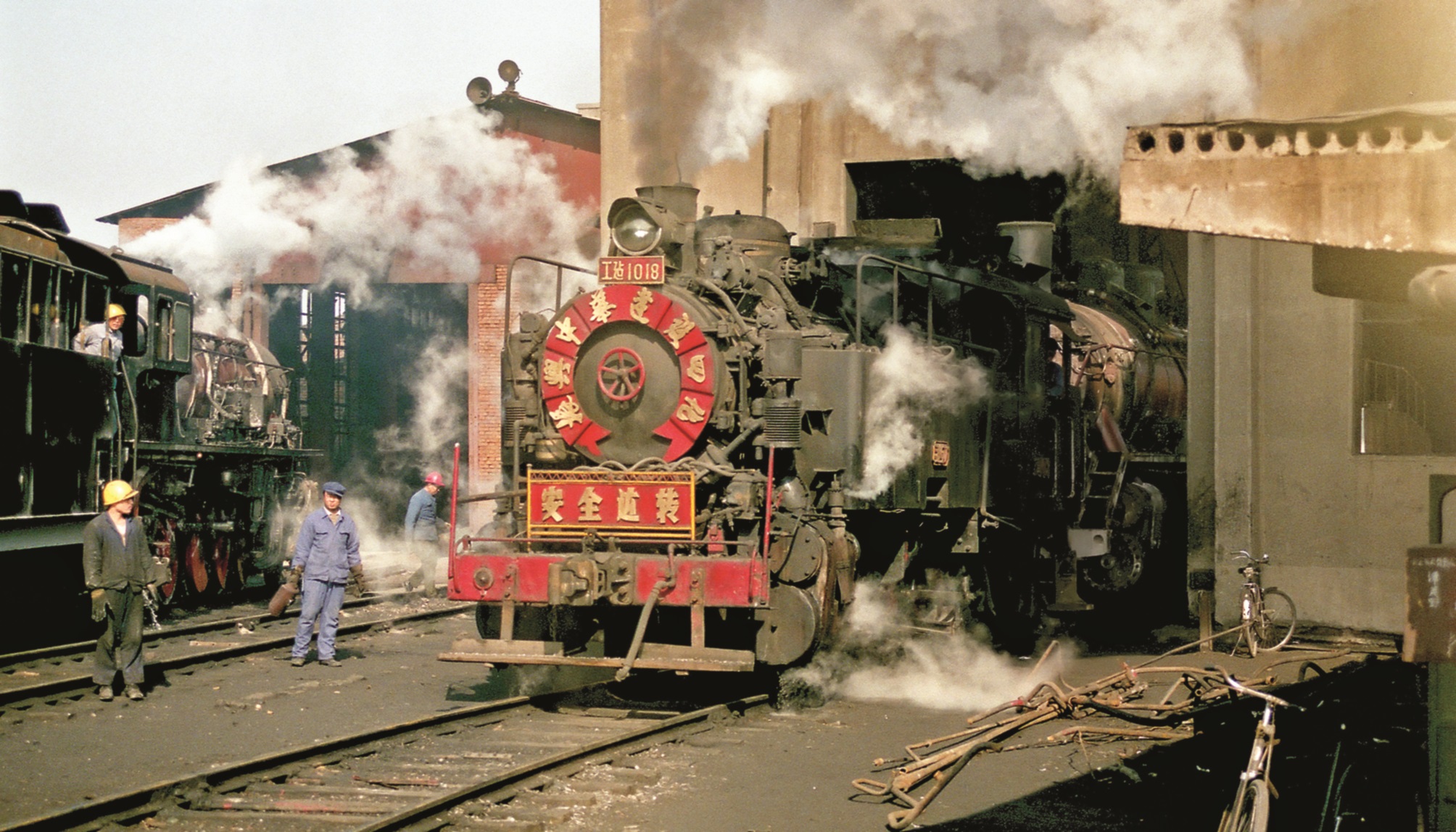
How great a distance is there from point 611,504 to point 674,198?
2147 mm

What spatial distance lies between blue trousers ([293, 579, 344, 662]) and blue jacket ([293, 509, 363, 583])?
73 mm

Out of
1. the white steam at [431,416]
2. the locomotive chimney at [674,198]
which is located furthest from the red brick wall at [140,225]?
the locomotive chimney at [674,198]

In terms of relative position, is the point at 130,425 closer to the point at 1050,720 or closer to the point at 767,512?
the point at 767,512

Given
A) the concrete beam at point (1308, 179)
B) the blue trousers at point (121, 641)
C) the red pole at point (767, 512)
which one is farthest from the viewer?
the blue trousers at point (121, 641)

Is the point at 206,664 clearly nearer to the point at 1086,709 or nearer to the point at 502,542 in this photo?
the point at 502,542

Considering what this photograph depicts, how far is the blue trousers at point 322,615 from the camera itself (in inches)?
473

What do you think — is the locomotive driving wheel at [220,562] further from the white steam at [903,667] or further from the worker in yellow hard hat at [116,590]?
the white steam at [903,667]

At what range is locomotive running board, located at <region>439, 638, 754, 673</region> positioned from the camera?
8.89m

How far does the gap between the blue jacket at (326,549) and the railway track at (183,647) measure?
3.64 ft

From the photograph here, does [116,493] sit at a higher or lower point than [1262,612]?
higher

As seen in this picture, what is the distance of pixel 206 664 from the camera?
12039 millimetres

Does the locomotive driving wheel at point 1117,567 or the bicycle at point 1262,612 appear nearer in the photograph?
the bicycle at point 1262,612

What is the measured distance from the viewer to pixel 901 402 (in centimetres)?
1043

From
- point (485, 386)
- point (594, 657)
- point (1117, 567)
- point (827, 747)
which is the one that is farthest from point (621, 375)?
point (485, 386)
